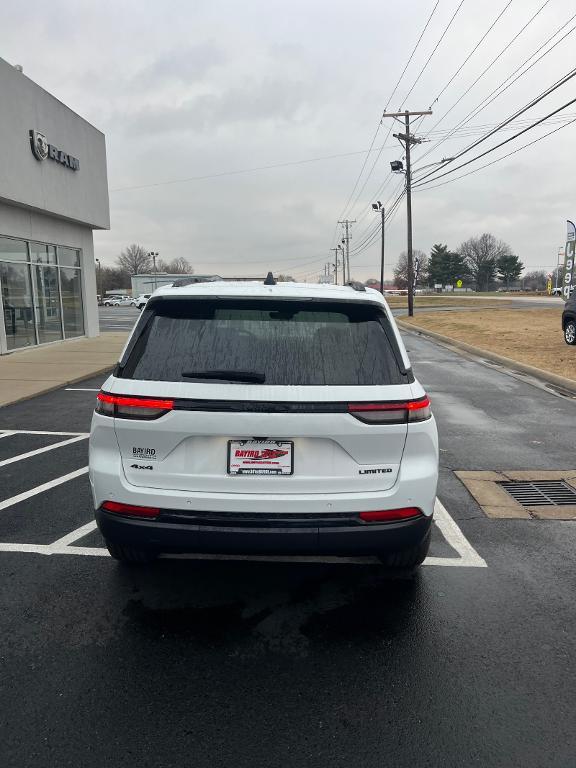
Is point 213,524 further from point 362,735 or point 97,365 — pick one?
point 97,365

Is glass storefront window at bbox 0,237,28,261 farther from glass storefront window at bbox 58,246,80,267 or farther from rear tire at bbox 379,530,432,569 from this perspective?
rear tire at bbox 379,530,432,569

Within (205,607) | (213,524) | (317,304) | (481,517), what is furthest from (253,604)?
(481,517)

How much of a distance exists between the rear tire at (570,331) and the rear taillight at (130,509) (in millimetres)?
15304

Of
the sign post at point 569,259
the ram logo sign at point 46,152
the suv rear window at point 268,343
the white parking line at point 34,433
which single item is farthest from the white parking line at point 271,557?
the sign post at point 569,259

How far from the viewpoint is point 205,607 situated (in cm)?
317

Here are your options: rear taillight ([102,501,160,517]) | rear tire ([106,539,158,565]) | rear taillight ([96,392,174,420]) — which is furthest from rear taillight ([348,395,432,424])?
rear tire ([106,539,158,565])

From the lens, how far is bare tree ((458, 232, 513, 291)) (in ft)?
415

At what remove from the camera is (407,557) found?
322cm

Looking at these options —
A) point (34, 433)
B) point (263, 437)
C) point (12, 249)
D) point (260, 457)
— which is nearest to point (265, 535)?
point (260, 457)

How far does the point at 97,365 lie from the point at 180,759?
12.0 meters

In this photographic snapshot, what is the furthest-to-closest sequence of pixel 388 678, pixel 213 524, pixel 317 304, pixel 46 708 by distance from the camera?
pixel 317 304 → pixel 213 524 → pixel 388 678 → pixel 46 708

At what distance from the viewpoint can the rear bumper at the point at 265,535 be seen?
2756 mm

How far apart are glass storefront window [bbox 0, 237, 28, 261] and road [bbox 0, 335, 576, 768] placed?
13.1 metres

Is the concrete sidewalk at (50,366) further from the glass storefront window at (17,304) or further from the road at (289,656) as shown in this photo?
the road at (289,656)
